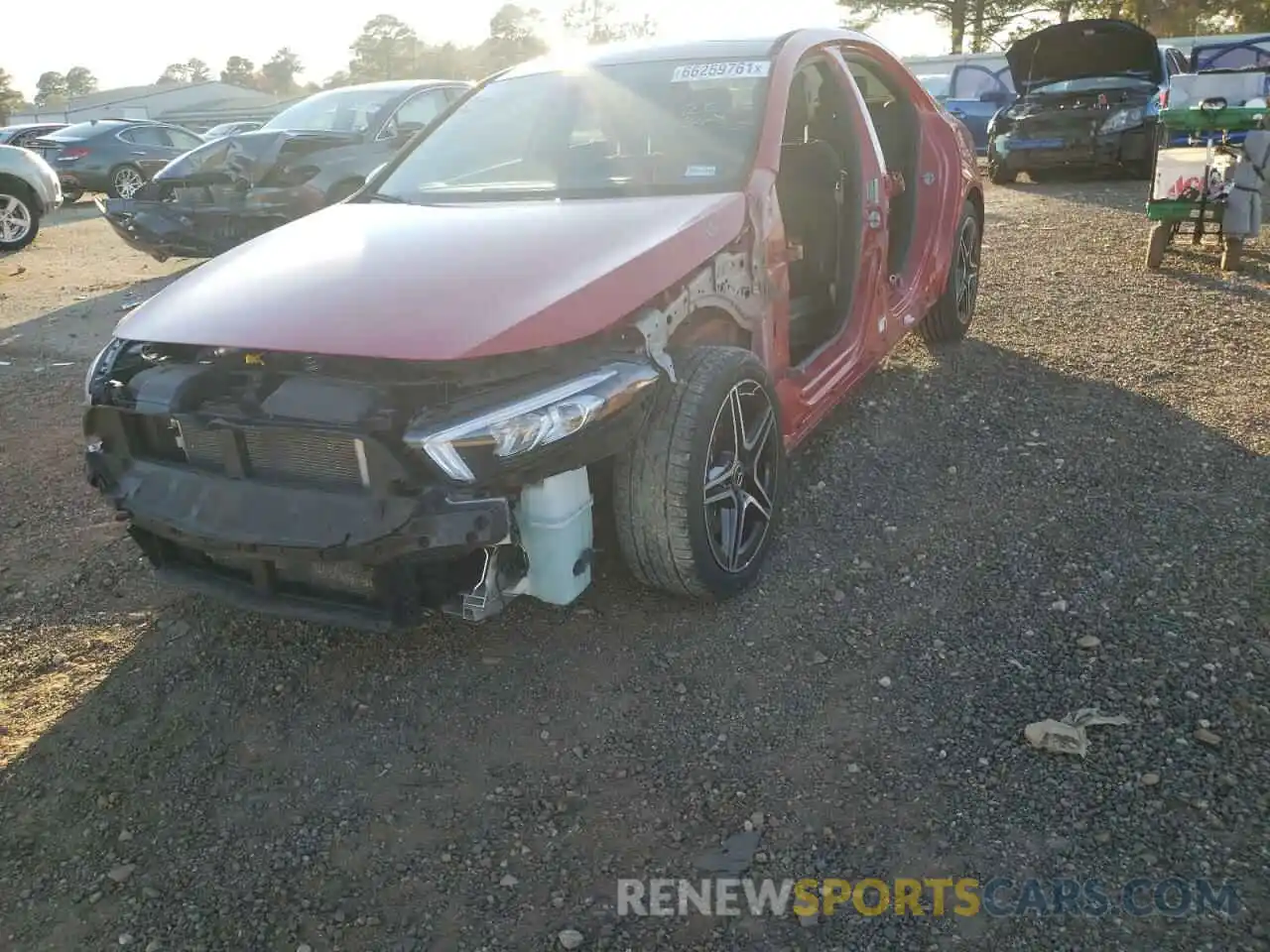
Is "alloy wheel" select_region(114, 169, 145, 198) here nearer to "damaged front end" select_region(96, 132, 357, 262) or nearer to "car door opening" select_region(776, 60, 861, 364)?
"damaged front end" select_region(96, 132, 357, 262)

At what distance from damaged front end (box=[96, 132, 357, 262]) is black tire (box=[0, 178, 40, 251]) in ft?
12.4

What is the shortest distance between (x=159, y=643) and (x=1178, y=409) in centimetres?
418

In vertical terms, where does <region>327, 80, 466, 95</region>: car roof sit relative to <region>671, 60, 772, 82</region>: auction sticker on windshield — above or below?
above

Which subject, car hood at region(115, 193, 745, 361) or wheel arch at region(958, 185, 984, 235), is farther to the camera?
wheel arch at region(958, 185, 984, 235)

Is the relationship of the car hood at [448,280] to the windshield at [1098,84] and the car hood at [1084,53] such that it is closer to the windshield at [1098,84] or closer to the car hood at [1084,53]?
the car hood at [1084,53]

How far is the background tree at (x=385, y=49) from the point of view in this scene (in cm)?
7712

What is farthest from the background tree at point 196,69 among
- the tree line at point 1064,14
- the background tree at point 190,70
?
the tree line at point 1064,14

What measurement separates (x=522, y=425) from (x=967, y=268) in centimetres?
384

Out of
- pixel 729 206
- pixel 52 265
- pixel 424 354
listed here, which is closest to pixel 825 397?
pixel 729 206

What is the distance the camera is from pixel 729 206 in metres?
3.04

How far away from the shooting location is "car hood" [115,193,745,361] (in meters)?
2.37

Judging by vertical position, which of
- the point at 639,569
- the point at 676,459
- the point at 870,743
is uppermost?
the point at 676,459

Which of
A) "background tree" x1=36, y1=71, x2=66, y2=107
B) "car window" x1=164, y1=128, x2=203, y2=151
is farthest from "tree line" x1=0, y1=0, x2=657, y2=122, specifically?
"car window" x1=164, y1=128, x2=203, y2=151

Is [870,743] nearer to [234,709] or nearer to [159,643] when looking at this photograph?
[234,709]
